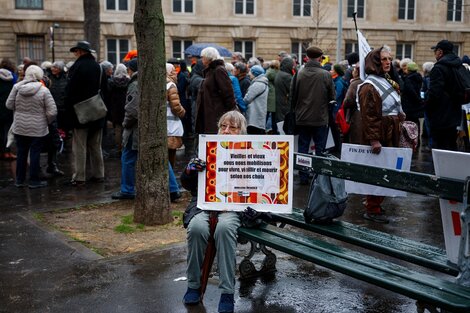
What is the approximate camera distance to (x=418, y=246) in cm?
475

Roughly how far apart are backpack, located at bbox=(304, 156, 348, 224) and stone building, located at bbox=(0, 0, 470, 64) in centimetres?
2755

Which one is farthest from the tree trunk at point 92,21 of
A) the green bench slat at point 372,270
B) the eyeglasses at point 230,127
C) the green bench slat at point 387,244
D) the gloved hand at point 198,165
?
the green bench slat at point 372,270

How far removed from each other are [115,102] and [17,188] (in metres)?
3.48

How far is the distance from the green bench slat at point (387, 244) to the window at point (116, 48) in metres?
30.8

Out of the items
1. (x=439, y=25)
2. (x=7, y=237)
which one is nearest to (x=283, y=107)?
(x=7, y=237)

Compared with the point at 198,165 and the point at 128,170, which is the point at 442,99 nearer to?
the point at 128,170

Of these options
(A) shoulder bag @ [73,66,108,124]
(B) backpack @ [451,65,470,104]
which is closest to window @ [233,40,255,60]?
(A) shoulder bag @ [73,66,108,124]

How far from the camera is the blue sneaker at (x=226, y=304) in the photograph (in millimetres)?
4812

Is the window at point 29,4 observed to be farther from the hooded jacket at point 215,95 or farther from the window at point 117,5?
the hooded jacket at point 215,95

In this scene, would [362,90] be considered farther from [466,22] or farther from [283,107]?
[466,22]

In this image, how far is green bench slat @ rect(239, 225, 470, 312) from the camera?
12.4 ft

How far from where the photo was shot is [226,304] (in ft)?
15.8

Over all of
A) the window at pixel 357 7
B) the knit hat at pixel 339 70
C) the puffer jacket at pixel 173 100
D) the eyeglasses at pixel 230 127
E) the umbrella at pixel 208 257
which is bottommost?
the umbrella at pixel 208 257

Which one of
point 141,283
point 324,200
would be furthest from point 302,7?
point 141,283
